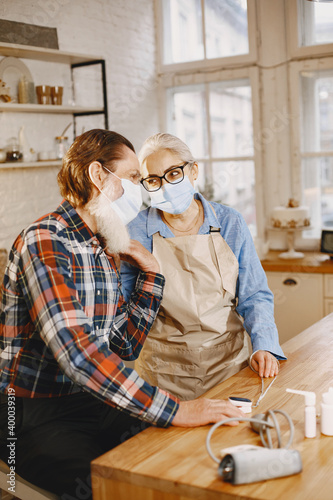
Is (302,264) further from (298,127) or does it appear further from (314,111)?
(314,111)

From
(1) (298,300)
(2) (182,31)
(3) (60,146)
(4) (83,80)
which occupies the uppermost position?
(2) (182,31)

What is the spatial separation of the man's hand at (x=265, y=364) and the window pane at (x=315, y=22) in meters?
3.24

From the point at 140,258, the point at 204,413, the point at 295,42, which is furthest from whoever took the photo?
the point at 295,42

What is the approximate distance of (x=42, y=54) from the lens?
A: 3.67 metres

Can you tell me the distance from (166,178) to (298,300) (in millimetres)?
2220

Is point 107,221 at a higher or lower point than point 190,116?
lower

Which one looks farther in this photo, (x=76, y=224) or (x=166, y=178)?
(x=166, y=178)

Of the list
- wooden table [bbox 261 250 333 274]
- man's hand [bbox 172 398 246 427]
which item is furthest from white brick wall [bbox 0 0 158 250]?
man's hand [bbox 172 398 246 427]

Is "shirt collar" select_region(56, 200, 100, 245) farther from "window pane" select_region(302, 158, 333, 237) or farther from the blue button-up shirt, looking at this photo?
"window pane" select_region(302, 158, 333, 237)

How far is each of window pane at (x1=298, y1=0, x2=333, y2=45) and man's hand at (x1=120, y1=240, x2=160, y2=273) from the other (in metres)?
3.08

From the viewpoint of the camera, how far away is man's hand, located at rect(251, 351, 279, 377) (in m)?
1.81

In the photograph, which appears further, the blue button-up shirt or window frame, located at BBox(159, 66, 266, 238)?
window frame, located at BBox(159, 66, 266, 238)

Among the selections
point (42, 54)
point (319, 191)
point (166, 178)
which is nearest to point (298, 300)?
point (319, 191)

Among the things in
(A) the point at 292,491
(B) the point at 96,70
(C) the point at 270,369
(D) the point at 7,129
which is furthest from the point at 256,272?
(B) the point at 96,70
